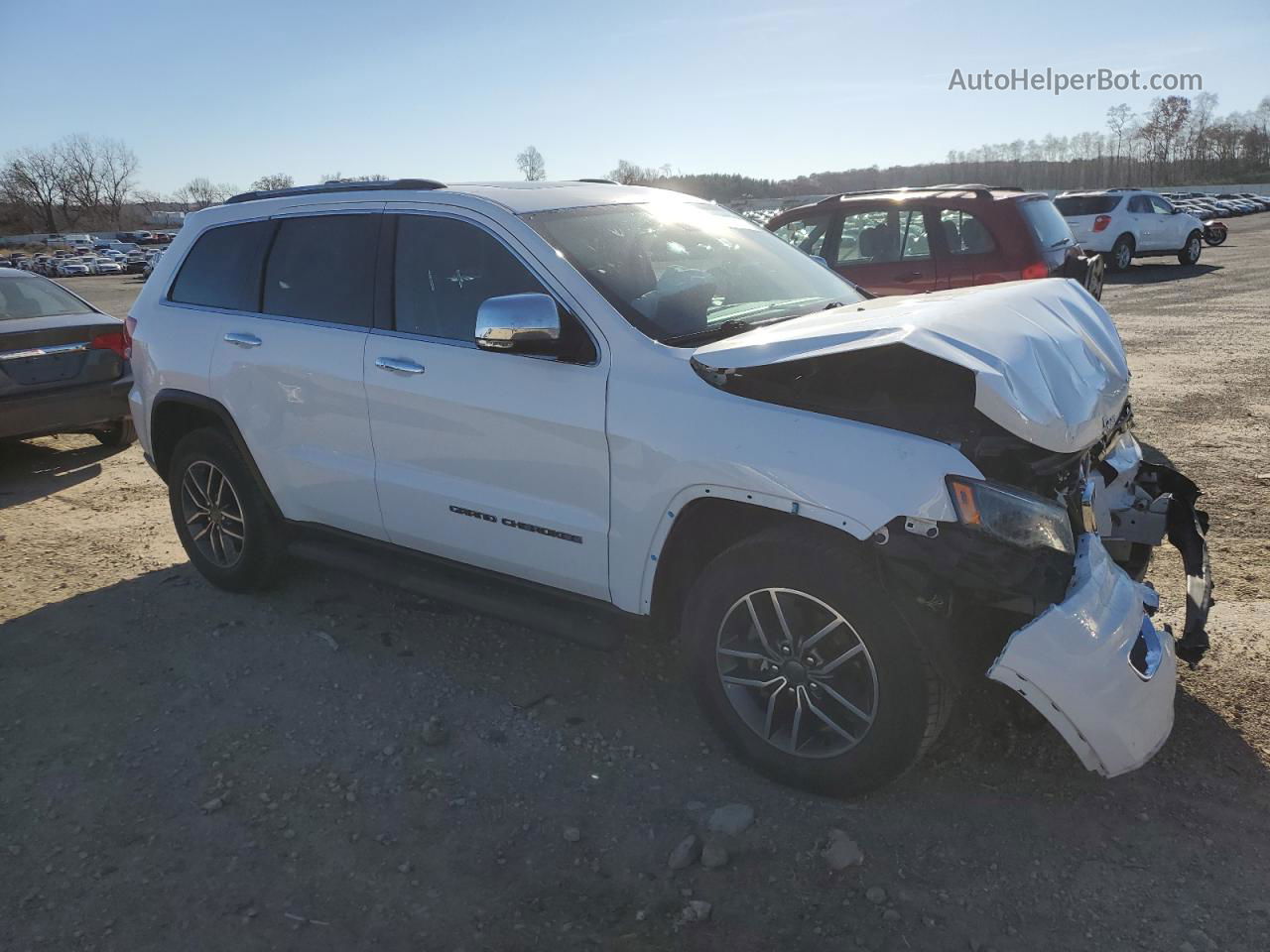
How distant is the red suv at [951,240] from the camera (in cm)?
841

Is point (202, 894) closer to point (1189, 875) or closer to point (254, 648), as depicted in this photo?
point (254, 648)

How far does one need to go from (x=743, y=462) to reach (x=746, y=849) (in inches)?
46.0

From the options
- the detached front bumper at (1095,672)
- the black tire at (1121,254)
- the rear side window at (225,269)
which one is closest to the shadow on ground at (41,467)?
the rear side window at (225,269)

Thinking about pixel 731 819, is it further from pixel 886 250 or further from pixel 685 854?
pixel 886 250

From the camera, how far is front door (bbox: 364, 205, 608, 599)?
3.39 meters

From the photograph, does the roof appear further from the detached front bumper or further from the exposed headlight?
the detached front bumper

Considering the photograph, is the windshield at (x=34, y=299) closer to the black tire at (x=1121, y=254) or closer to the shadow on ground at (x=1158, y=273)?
the shadow on ground at (x=1158, y=273)

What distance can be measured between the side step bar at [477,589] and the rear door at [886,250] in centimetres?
574

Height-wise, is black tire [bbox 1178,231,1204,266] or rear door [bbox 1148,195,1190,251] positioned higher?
rear door [bbox 1148,195,1190,251]

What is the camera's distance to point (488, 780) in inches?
131

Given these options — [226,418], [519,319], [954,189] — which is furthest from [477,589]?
[954,189]

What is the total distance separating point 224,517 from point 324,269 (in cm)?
146

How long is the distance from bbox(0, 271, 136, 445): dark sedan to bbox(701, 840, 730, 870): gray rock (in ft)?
20.6

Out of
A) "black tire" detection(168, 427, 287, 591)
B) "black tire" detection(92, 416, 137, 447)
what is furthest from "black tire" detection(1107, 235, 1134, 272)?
"black tire" detection(168, 427, 287, 591)
